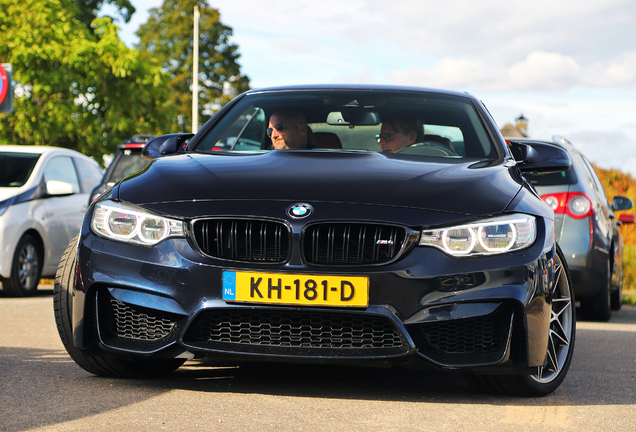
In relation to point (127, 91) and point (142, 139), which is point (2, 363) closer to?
point (142, 139)

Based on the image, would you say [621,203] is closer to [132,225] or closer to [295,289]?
[295,289]

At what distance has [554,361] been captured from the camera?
4.34m

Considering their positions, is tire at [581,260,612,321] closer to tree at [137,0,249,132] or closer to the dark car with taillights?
the dark car with taillights

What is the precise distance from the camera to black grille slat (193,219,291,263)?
3.75 metres

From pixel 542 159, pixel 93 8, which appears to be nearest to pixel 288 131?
pixel 542 159

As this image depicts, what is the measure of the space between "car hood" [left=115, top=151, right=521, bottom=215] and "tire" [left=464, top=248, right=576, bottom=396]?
0.59 metres

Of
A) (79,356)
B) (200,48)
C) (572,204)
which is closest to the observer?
(79,356)

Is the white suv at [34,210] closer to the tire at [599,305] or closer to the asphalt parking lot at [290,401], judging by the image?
the asphalt parking lot at [290,401]

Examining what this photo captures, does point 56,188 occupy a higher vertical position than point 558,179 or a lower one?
lower

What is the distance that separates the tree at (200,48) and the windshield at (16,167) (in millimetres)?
44188

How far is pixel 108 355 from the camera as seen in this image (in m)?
3.98

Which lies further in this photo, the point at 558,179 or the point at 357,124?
the point at 558,179

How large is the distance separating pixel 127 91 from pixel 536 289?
71.1 ft

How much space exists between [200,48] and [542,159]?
174 ft
